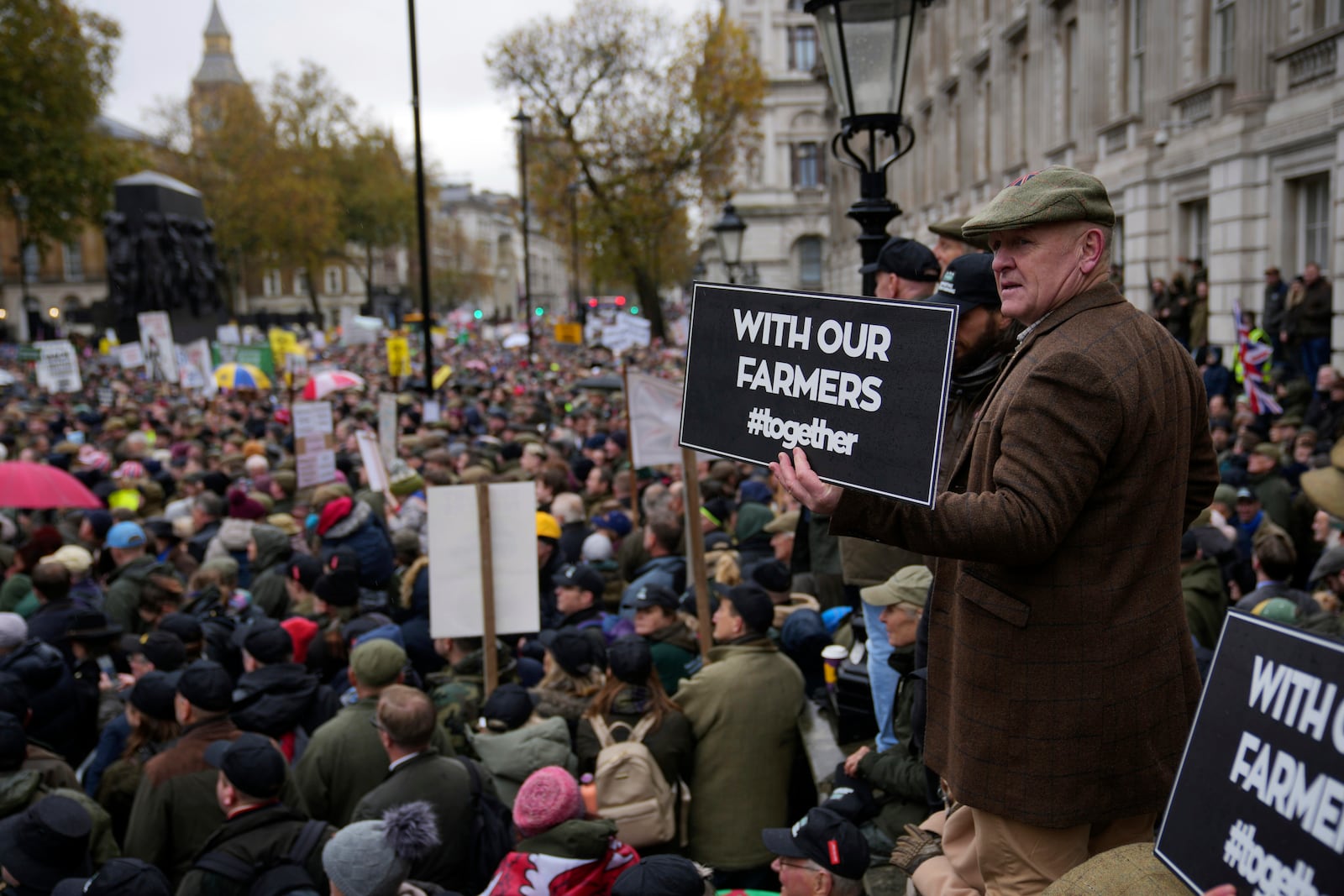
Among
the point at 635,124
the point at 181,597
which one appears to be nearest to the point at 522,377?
the point at 635,124

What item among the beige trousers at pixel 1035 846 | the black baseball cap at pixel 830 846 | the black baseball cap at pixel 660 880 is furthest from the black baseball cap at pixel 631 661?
the beige trousers at pixel 1035 846

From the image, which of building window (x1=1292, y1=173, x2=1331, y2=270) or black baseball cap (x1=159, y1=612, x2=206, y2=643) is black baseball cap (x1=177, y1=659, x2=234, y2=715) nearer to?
black baseball cap (x1=159, y1=612, x2=206, y2=643)

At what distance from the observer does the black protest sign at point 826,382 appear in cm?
234

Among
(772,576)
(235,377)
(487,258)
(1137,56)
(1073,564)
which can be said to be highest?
(487,258)

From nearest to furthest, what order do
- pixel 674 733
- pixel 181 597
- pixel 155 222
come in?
pixel 674 733 → pixel 181 597 → pixel 155 222

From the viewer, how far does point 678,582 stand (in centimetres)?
782

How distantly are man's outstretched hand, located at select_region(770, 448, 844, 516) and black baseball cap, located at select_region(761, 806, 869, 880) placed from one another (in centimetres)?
168

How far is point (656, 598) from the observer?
599 cm

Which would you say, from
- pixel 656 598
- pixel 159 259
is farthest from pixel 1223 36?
pixel 159 259

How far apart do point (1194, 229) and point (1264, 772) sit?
61.5ft

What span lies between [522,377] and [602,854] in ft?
89.6

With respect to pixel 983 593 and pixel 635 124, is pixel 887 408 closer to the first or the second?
pixel 983 593

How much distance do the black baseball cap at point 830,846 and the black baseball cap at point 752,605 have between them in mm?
1481

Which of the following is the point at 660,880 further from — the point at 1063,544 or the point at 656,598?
the point at 656,598
